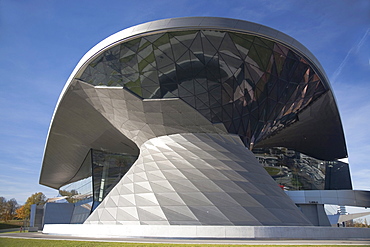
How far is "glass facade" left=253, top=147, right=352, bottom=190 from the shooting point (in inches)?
1304

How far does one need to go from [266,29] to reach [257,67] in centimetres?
218

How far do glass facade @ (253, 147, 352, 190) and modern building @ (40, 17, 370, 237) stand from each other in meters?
10.7

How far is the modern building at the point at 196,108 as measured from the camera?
13062 millimetres

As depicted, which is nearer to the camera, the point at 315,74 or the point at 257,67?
the point at 257,67

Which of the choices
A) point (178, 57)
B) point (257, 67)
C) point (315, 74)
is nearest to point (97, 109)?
point (178, 57)

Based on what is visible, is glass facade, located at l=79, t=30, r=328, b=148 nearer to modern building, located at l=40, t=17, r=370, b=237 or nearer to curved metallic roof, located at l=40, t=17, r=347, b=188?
modern building, located at l=40, t=17, r=370, b=237

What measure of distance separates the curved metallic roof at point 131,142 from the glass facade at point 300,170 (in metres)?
1.19

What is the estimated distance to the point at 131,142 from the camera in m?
25.9

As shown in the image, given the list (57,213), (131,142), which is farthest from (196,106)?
(57,213)

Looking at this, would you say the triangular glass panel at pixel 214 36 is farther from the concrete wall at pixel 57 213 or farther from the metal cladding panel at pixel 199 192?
the concrete wall at pixel 57 213

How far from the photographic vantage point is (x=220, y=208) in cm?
1260

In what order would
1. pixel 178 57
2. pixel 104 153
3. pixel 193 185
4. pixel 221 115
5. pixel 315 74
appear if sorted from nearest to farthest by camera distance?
pixel 193 185 → pixel 178 57 → pixel 221 115 → pixel 315 74 → pixel 104 153

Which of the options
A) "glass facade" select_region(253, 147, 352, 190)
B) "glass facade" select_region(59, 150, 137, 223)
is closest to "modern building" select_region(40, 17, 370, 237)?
"glass facade" select_region(59, 150, 137, 223)

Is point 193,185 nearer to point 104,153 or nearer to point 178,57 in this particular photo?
point 178,57
